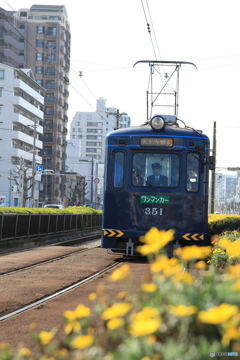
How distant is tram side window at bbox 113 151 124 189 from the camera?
47.4 feet

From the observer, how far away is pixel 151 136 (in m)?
14.2

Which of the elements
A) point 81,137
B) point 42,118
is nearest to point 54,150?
point 42,118

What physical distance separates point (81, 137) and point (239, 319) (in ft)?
546

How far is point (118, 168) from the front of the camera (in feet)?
47.7

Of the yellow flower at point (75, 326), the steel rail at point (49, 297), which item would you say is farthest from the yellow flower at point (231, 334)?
the steel rail at point (49, 297)

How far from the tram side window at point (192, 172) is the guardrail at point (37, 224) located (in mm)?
7988

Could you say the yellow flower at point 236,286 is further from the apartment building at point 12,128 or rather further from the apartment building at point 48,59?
the apartment building at point 48,59

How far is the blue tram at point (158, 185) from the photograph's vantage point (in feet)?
46.2

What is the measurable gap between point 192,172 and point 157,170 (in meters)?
0.81

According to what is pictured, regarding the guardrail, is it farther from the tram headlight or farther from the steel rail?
the steel rail

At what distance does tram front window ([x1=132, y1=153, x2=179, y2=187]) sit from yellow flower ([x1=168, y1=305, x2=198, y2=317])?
1222 centimetres

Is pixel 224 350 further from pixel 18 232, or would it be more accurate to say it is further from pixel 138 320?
pixel 18 232

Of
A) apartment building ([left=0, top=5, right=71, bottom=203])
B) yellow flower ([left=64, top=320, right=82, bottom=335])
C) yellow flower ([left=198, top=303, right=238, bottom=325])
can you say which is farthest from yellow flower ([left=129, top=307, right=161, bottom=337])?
apartment building ([left=0, top=5, right=71, bottom=203])

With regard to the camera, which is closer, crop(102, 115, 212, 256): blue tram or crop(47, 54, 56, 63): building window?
crop(102, 115, 212, 256): blue tram
